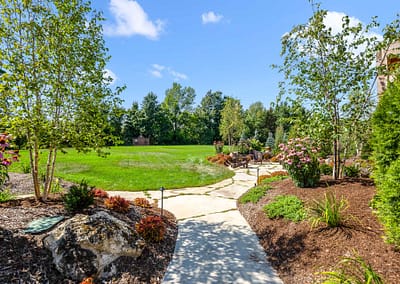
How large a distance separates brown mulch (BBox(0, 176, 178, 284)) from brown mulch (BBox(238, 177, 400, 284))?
1685 mm

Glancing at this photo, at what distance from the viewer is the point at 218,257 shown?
3463mm

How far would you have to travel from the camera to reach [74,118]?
4.53 metres

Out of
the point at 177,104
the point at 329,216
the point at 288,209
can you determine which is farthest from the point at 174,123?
the point at 329,216

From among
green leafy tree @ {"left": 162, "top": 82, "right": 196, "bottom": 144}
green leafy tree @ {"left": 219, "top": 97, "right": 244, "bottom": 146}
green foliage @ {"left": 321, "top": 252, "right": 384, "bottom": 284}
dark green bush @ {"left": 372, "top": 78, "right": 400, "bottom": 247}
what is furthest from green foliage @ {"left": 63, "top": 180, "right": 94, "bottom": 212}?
green leafy tree @ {"left": 162, "top": 82, "right": 196, "bottom": 144}

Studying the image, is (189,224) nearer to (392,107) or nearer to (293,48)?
(392,107)

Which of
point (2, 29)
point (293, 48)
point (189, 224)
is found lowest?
point (189, 224)

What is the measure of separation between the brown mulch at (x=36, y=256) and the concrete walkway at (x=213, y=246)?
232 millimetres

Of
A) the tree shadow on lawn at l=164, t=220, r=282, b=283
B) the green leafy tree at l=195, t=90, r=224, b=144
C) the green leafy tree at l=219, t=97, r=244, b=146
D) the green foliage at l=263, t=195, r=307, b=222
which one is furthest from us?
the green leafy tree at l=195, t=90, r=224, b=144

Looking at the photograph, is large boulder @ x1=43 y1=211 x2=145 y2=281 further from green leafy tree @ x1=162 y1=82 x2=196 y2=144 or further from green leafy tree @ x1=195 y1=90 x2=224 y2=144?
green leafy tree @ x1=162 y1=82 x2=196 y2=144

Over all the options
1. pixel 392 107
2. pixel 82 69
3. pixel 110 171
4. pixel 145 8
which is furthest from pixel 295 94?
pixel 110 171

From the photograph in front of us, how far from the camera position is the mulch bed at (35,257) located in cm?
261

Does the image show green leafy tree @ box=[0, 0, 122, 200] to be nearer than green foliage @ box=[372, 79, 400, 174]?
No

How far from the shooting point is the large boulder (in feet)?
9.19

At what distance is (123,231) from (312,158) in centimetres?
480
